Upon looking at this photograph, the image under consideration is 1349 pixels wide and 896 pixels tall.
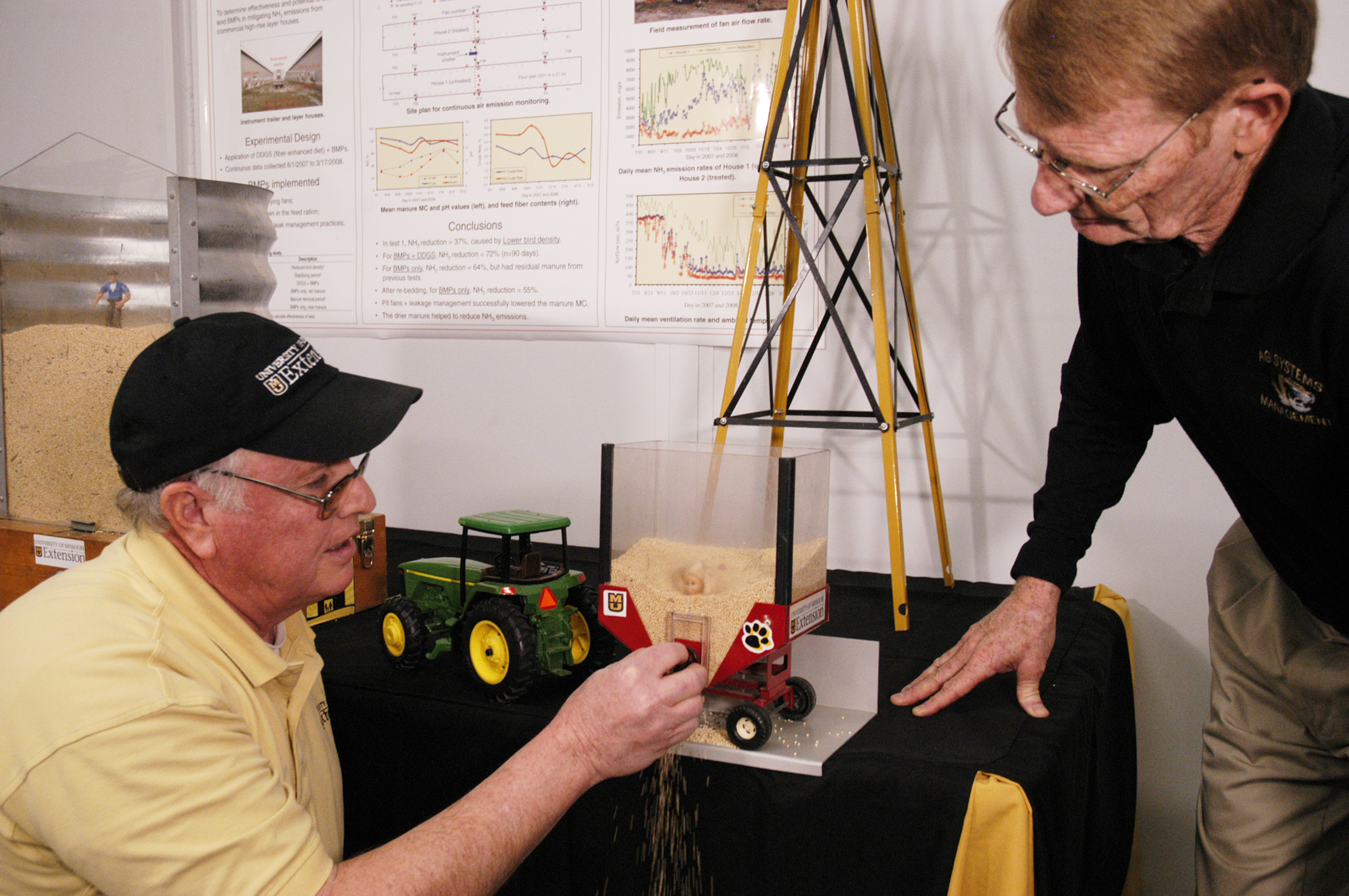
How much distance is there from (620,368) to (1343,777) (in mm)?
1563

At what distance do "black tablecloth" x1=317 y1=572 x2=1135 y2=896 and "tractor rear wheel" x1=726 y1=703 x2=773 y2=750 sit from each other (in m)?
0.04

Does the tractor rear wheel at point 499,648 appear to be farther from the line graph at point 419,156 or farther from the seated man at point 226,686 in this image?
the line graph at point 419,156

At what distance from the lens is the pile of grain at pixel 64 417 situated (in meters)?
1.63

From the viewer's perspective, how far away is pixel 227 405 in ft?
2.93

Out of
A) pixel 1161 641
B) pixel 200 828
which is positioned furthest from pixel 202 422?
pixel 1161 641

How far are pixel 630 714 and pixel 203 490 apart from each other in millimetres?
496

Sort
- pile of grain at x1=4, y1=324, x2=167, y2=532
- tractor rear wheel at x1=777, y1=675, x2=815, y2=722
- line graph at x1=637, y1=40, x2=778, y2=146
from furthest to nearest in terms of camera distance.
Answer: line graph at x1=637, y1=40, x2=778, y2=146 → pile of grain at x1=4, y1=324, x2=167, y2=532 → tractor rear wheel at x1=777, y1=675, x2=815, y2=722

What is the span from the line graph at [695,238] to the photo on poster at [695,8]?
39 centimetres

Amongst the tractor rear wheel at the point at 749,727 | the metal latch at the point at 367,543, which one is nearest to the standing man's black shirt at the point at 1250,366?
the tractor rear wheel at the point at 749,727

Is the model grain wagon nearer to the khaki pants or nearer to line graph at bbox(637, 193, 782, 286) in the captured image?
the khaki pants

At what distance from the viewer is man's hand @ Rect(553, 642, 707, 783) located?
3.12 feet

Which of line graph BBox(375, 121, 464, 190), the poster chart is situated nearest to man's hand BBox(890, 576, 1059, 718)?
the poster chart

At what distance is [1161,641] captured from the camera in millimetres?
1880

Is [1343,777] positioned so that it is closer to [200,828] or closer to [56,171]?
[200,828]
